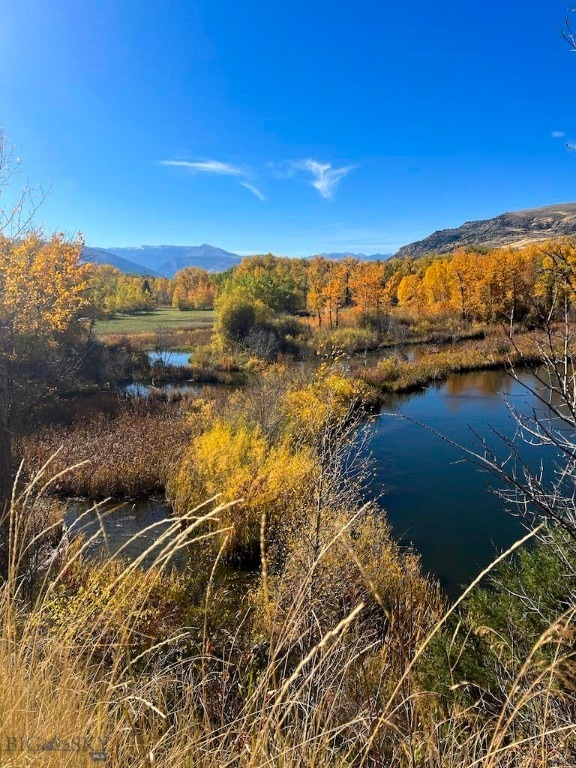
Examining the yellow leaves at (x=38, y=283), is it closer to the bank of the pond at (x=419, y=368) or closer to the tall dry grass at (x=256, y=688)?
the tall dry grass at (x=256, y=688)

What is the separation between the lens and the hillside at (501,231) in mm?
130000

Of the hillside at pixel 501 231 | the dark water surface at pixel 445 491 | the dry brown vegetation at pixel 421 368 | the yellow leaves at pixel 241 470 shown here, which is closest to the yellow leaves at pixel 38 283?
the yellow leaves at pixel 241 470

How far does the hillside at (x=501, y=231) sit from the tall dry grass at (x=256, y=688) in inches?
5152

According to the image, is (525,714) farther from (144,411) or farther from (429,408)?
(429,408)

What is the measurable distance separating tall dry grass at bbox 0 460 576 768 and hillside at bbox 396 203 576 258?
130850 millimetres

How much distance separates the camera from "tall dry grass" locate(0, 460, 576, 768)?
146 centimetres

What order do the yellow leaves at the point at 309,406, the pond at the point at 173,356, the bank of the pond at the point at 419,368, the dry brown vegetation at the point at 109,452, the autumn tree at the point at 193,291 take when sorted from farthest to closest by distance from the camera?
the autumn tree at the point at 193,291
the pond at the point at 173,356
the bank of the pond at the point at 419,368
the yellow leaves at the point at 309,406
the dry brown vegetation at the point at 109,452

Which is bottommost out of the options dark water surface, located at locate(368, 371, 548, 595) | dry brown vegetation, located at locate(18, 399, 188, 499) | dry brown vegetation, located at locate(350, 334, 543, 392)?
dark water surface, located at locate(368, 371, 548, 595)

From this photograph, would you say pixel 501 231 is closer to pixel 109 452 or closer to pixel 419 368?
pixel 419 368

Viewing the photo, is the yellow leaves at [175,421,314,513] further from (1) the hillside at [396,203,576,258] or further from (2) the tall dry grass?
(1) the hillside at [396,203,576,258]

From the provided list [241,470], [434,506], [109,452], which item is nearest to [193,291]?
[109,452]

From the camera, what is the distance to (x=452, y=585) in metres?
7.86

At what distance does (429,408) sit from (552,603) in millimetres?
16339

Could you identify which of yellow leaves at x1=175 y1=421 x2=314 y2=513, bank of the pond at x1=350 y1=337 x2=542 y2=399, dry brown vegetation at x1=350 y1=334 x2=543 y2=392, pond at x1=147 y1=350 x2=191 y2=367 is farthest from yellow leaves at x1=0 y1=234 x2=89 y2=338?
dry brown vegetation at x1=350 y1=334 x2=543 y2=392
